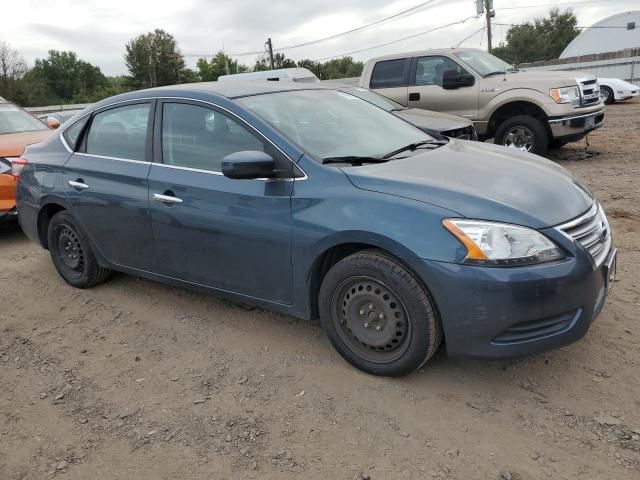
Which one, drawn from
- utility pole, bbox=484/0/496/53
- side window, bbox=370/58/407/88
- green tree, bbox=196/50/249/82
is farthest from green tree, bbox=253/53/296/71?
side window, bbox=370/58/407/88

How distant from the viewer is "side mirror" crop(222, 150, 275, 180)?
310 cm

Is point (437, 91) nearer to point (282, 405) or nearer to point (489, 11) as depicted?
point (282, 405)

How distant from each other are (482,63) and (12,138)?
23.5 feet

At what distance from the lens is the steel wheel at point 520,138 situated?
854cm

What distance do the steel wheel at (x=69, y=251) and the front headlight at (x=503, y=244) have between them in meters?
3.30

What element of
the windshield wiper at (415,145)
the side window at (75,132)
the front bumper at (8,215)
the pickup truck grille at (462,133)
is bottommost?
the front bumper at (8,215)

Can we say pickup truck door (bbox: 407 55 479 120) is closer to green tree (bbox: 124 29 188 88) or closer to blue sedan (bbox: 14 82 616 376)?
blue sedan (bbox: 14 82 616 376)

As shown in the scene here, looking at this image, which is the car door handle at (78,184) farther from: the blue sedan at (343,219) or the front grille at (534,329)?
the front grille at (534,329)

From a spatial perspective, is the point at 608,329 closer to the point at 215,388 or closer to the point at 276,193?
the point at 276,193

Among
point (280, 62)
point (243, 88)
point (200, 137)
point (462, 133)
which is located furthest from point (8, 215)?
point (280, 62)

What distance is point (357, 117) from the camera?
3934 mm

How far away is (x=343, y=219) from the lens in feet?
9.70

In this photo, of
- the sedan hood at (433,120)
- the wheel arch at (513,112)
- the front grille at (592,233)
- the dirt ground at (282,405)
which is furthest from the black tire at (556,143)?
the front grille at (592,233)

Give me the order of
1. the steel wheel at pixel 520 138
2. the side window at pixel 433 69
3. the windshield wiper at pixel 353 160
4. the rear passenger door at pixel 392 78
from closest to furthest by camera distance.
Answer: the windshield wiper at pixel 353 160
the steel wheel at pixel 520 138
the side window at pixel 433 69
the rear passenger door at pixel 392 78
